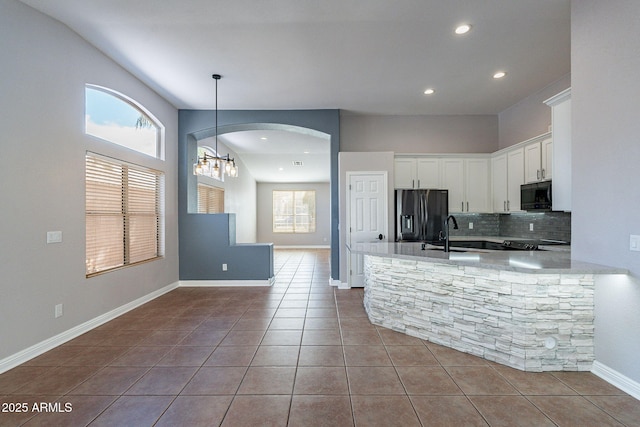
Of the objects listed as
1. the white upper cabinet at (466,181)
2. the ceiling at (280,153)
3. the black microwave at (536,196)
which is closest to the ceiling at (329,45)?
the white upper cabinet at (466,181)

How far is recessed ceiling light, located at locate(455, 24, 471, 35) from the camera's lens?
2941 millimetres

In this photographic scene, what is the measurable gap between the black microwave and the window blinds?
555cm

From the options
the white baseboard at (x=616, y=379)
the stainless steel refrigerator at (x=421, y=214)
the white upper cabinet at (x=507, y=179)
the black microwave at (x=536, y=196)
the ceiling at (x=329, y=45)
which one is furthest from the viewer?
the stainless steel refrigerator at (x=421, y=214)

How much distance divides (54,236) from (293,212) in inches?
367

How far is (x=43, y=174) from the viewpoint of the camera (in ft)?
9.09

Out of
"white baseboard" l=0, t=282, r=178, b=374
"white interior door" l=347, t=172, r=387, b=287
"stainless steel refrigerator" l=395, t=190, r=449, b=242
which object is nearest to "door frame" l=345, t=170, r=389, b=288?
"white interior door" l=347, t=172, r=387, b=287

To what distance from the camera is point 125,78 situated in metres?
3.87

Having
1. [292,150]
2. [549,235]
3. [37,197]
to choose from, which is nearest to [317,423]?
[37,197]

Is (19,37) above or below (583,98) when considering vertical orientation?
above

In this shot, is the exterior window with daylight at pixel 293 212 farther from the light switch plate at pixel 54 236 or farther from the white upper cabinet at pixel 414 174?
the light switch plate at pixel 54 236

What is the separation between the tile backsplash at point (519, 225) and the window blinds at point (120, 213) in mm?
5297

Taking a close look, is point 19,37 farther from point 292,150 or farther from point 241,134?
point 292,150

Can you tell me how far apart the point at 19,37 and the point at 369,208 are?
463cm

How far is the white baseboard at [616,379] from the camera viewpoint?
2039 millimetres
